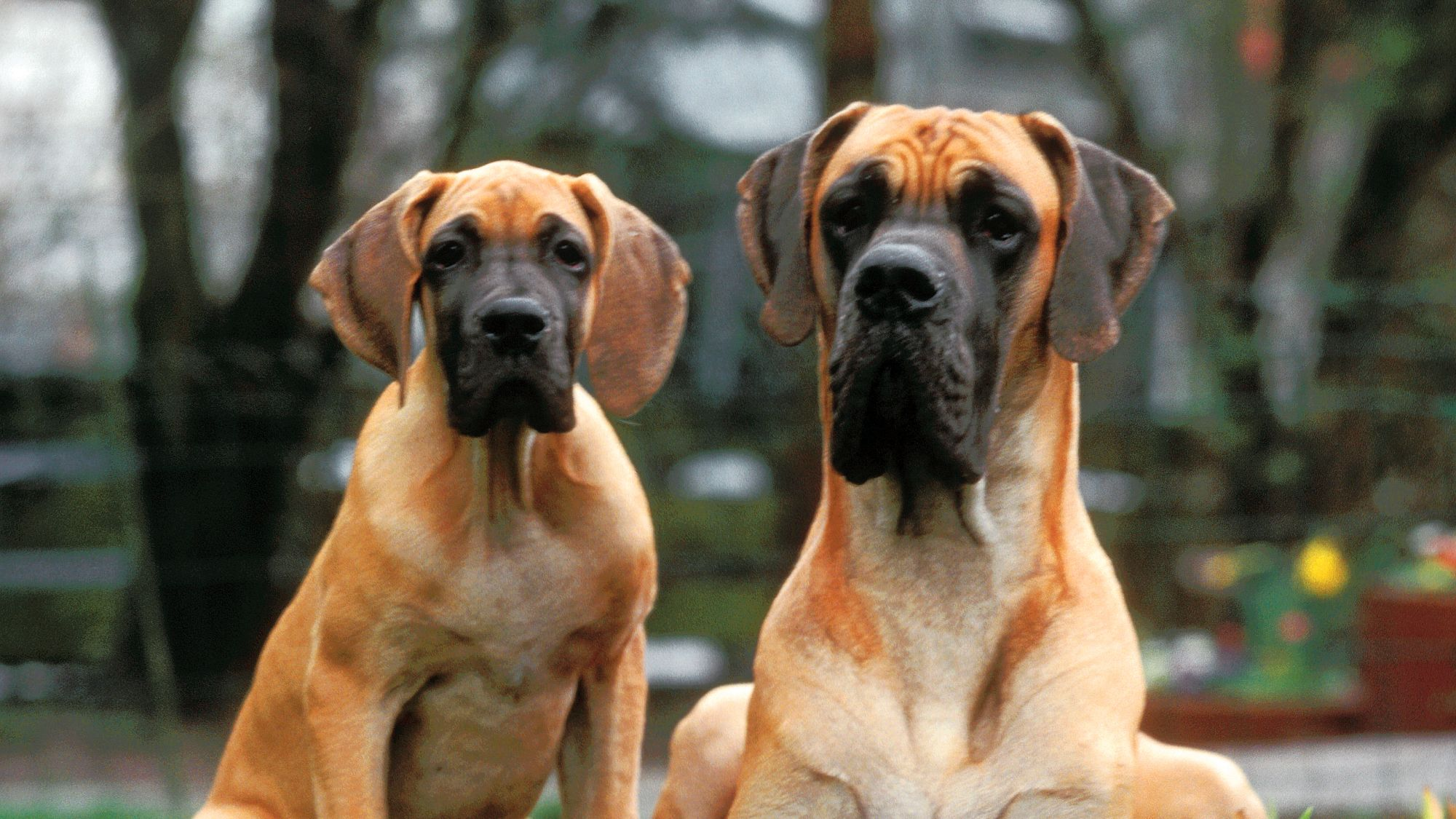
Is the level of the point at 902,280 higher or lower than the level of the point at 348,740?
higher

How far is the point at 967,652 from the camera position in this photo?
8.87ft

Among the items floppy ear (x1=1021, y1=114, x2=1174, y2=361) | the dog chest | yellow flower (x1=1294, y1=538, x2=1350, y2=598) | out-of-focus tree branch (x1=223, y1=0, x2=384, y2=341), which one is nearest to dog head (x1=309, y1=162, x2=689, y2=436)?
the dog chest

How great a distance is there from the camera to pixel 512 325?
10.1 feet

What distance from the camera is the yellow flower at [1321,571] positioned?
6.98m

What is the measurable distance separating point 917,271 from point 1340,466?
5853 mm

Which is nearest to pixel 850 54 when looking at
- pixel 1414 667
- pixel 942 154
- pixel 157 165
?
pixel 157 165

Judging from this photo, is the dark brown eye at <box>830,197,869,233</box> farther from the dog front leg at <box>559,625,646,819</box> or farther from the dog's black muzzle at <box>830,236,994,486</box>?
the dog front leg at <box>559,625,646,819</box>

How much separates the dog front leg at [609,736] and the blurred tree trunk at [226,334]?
4.25m

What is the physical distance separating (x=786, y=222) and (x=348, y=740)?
1.33 m

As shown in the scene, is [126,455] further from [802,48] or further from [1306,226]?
[1306,226]

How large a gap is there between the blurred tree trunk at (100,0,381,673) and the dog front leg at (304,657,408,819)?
427 centimetres

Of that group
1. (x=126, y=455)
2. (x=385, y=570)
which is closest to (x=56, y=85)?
(x=126, y=455)

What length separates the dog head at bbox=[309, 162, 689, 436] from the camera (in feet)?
10.2

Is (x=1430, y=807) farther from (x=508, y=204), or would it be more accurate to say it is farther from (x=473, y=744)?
(x=508, y=204)
